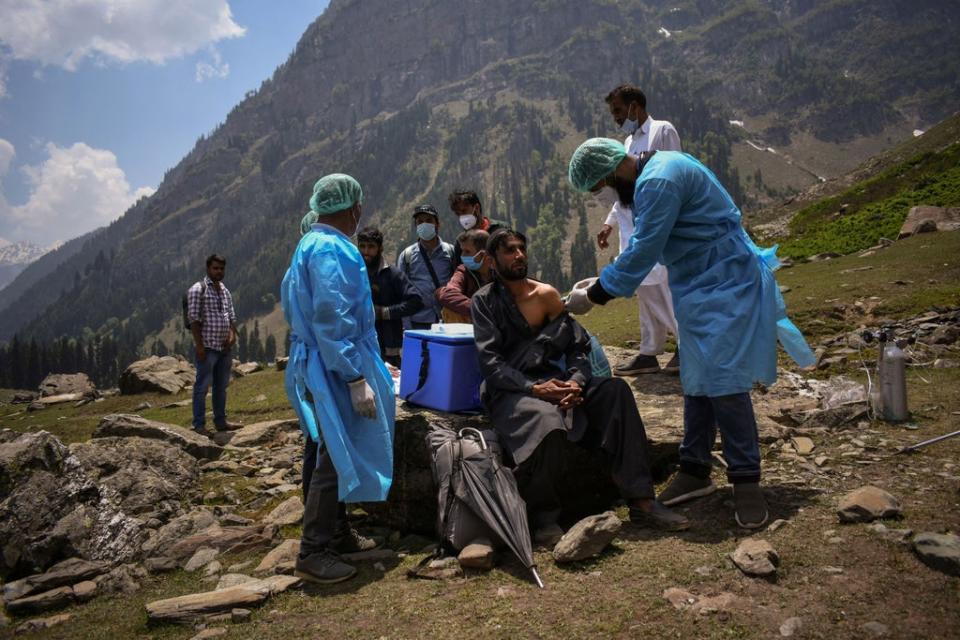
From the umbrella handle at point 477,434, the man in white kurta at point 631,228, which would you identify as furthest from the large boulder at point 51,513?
the man in white kurta at point 631,228

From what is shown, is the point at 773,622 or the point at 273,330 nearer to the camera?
the point at 773,622

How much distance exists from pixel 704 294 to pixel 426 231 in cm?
476

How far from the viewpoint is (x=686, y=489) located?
5055mm

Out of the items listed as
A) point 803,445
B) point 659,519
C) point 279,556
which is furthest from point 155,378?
point 803,445

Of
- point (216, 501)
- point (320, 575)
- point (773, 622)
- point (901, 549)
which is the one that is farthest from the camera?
point (216, 501)

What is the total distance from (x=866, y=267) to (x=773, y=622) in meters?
16.3

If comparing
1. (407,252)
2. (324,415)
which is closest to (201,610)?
(324,415)

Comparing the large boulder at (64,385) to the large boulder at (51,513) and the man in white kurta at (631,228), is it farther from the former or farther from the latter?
the man in white kurta at (631,228)

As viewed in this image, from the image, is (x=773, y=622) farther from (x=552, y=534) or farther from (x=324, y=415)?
(x=324, y=415)

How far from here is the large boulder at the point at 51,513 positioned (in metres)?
5.58

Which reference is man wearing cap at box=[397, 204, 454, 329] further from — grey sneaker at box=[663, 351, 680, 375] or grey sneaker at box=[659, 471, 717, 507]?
grey sneaker at box=[659, 471, 717, 507]

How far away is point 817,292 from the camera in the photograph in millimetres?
14500

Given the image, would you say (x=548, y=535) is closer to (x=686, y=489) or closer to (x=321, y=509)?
(x=686, y=489)

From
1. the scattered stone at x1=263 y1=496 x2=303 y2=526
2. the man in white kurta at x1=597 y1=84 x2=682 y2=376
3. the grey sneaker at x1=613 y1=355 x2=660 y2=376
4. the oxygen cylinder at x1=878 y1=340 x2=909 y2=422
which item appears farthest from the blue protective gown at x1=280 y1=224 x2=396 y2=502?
the oxygen cylinder at x1=878 y1=340 x2=909 y2=422
